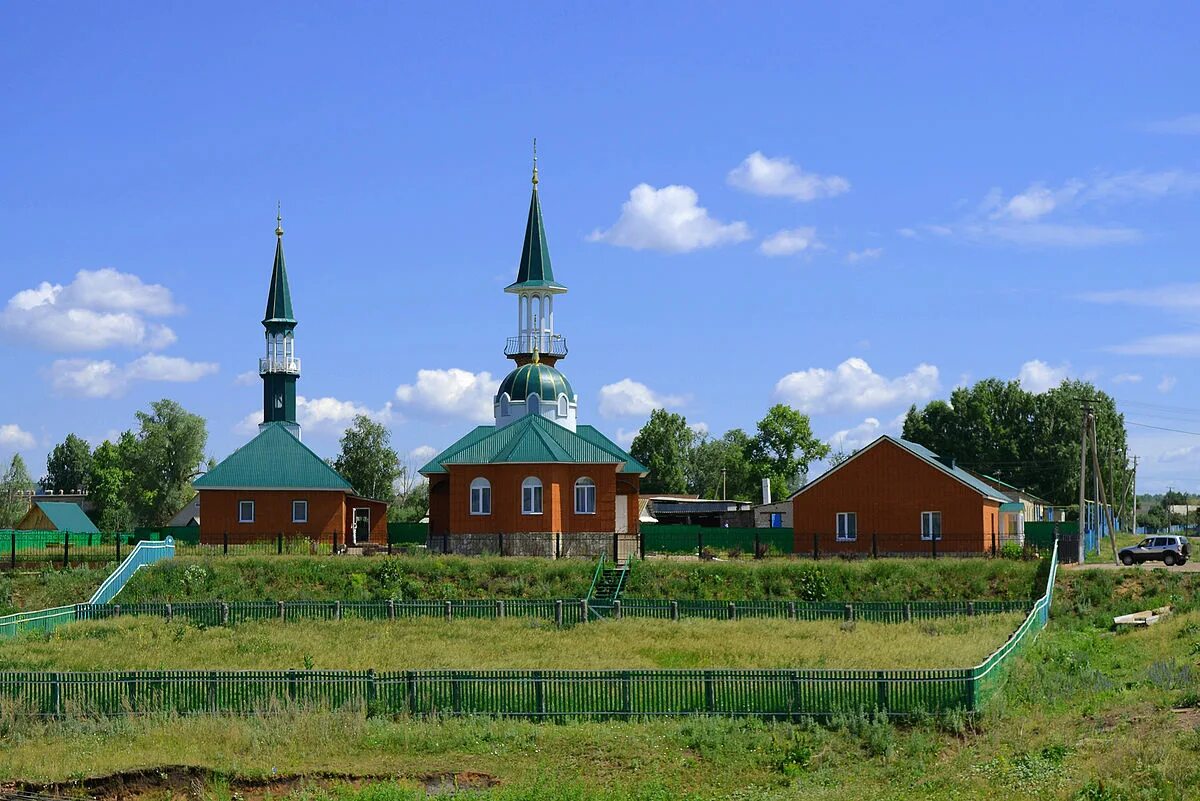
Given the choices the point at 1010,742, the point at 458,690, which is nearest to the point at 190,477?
the point at 458,690

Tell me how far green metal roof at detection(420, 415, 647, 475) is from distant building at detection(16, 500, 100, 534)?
110 feet

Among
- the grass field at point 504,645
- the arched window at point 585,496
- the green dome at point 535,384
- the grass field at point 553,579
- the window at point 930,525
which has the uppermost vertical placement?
the green dome at point 535,384

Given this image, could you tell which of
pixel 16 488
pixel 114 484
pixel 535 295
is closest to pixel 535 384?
pixel 535 295

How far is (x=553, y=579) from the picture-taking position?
44.4 metres

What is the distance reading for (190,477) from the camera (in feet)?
298

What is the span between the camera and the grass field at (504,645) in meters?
29.9

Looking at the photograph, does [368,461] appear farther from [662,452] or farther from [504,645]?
[504,645]

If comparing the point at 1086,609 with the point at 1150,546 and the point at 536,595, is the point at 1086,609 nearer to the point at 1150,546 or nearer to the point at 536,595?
the point at 1150,546

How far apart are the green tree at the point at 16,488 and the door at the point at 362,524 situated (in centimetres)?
5739

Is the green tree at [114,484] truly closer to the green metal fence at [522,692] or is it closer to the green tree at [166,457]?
the green tree at [166,457]

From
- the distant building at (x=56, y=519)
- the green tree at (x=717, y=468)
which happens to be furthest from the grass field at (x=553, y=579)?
the green tree at (x=717, y=468)

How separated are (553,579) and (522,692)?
20.1 meters

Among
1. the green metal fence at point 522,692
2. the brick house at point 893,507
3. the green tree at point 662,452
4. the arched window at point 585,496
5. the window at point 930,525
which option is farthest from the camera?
the green tree at point 662,452

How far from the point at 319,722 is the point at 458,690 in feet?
8.54
